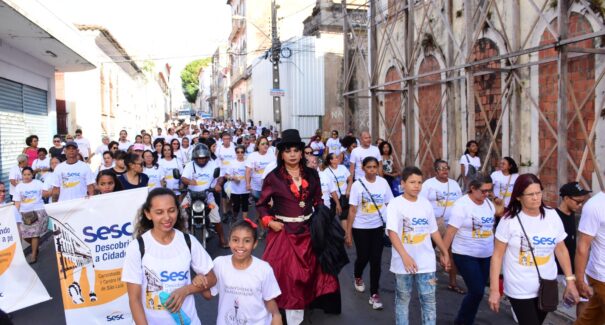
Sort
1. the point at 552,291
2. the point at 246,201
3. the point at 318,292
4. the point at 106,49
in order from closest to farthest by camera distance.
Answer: the point at 552,291 < the point at 318,292 < the point at 246,201 < the point at 106,49

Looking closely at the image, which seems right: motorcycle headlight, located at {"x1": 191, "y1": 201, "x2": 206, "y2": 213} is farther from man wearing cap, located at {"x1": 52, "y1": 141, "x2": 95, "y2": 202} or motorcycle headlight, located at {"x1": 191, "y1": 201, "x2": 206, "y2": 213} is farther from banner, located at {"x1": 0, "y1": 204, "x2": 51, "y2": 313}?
banner, located at {"x1": 0, "y1": 204, "x2": 51, "y2": 313}

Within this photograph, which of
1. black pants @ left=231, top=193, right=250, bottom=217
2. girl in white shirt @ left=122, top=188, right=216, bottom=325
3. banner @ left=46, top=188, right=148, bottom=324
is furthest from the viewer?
black pants @ left=231, top=193, right=250, bottom=217

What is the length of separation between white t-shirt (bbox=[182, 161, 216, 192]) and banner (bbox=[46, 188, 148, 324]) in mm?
3234

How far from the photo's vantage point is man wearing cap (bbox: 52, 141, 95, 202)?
25.1ft

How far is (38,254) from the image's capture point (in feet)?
26.7

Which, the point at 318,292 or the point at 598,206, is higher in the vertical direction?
the point at 598,206

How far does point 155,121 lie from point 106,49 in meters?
25.8

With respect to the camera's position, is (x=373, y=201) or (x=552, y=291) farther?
(x=373, y=201)

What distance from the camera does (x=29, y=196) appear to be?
7.77 m

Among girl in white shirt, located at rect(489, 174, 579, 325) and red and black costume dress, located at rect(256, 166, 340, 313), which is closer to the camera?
girl in white shirt, located at rect(489, 174, 579, 325)

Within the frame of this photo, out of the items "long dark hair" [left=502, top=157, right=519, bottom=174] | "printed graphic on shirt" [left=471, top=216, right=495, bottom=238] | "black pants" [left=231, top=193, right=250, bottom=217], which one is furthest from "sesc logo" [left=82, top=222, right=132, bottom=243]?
"long dark hair" [left=502, top=157, right=519, bottom=174]

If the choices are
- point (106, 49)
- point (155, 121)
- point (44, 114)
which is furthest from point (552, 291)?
point (155, 121)

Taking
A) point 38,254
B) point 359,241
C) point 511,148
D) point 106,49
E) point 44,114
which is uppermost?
point 106,49

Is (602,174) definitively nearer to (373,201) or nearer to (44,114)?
(373,201)
